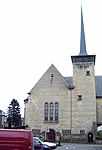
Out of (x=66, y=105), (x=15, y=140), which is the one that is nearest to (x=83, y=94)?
(x=66, y=105)

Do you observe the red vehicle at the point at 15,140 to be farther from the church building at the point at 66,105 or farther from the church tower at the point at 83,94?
the church tower at the point at 83,94

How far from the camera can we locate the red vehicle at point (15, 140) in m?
11.7

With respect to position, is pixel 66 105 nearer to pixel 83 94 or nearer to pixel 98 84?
pixel 83 94

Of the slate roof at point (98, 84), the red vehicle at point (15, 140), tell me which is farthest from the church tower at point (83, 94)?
the red vehicle at point (15, 140)

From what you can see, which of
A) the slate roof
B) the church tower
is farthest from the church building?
the slate roof

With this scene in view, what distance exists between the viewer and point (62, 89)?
50.9 m

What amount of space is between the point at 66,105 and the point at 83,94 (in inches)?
146

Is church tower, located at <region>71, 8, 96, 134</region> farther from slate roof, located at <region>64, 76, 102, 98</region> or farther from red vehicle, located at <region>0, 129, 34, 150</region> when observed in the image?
red vehicle, located at <region>0, 129, 34, 150</region>

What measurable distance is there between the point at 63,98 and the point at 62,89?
1.70m

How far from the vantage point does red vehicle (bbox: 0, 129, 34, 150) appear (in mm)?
11711

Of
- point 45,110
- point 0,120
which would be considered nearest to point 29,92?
point 45,110

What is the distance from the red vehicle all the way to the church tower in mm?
37678

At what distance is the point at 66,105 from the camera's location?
5000cm

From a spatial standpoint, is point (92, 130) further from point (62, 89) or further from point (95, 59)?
point (95, 59)
